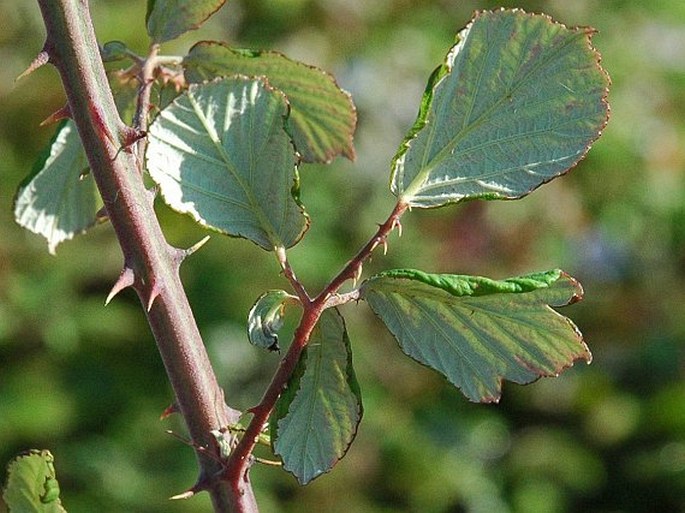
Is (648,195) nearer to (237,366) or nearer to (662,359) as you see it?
(662,359)

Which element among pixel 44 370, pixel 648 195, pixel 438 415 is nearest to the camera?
pixel 44 370

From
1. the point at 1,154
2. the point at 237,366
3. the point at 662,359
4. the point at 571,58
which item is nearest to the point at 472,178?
the point at 571,58

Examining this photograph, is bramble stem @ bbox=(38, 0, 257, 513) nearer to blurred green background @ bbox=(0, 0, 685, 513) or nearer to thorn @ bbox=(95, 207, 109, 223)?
thorn @ bbox=(95, 207, 109, 223)

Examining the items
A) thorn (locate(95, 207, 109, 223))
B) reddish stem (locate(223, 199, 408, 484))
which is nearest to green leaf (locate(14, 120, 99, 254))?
thorn (locate(95, 207, 109, 223))

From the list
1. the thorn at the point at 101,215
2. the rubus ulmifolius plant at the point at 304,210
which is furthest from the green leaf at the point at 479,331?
the thorn at the point at 101,215

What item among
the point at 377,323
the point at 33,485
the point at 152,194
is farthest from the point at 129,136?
the point at 377,323

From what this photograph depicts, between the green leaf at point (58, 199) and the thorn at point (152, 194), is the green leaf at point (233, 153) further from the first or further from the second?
the green leaf at point (58, 199)
